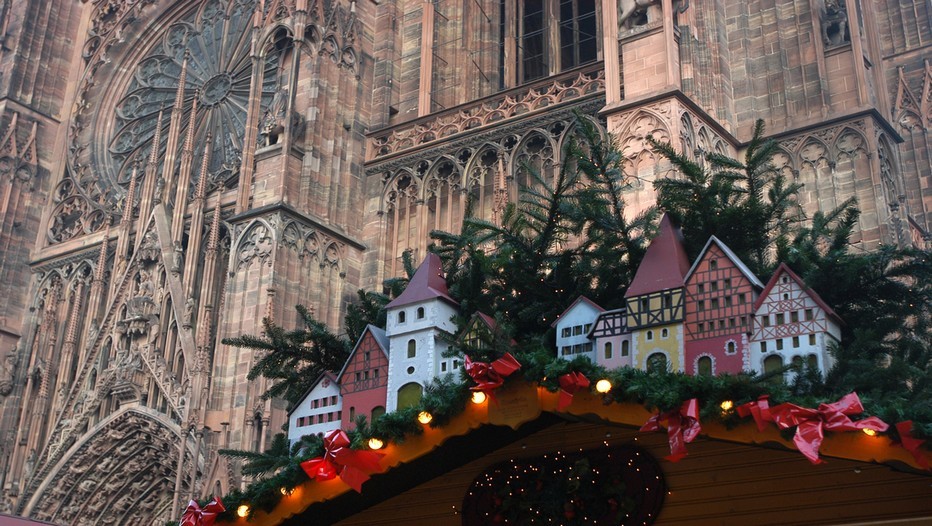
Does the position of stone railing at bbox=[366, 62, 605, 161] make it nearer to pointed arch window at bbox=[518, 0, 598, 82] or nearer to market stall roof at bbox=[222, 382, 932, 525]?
pointed arch window at bbox=[518, 0, 598, 82]

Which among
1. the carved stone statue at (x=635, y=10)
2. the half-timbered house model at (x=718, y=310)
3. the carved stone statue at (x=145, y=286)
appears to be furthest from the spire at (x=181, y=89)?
the half-timbered house model at (x=718, y=310)

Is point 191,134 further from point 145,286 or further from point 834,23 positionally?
point 834,23

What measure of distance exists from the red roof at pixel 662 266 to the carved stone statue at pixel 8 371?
18084 mm

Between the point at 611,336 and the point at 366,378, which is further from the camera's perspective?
the point at 366,378

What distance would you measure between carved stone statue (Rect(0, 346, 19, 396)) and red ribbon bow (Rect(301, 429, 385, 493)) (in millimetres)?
16999

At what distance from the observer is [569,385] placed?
776cm

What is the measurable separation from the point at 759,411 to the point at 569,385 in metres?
1.26

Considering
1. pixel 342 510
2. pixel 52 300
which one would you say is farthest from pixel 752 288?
pixel 52 300

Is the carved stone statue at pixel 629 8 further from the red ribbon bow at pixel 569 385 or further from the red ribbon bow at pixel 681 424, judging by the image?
the red ribbon bow at pixel 681 424

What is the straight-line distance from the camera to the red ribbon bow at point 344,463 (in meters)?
8.38

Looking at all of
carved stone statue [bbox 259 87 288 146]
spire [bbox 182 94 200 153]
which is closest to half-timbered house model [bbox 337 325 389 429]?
carved stone statue [bbox 259 87 288 146]

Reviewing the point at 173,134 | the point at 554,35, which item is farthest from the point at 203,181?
the point at 554,35

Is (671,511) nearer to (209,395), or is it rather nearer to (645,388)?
(645,388)

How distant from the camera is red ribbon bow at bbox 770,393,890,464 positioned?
22.2 ft
